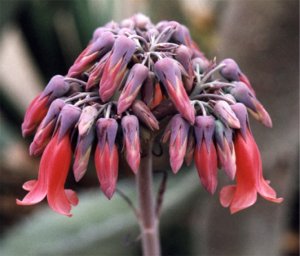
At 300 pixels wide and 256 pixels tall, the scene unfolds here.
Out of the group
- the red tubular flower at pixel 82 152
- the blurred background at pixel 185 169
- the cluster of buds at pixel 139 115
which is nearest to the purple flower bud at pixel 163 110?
the cluster of buds at pixel 139 115

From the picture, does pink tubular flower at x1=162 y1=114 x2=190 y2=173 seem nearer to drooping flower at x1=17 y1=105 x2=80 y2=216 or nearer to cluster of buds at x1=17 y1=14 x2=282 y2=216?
cluster of buds at x1=17 y1=14 x2=282 y2=216

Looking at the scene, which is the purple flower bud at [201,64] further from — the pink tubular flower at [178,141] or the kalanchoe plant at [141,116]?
the pink tubular flower at [178,141]

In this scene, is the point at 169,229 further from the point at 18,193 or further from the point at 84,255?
the point at 18,193

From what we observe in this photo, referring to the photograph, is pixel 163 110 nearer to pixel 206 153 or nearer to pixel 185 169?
pixel 206 153

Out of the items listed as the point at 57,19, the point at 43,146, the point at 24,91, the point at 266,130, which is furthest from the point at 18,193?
the point at 43,146

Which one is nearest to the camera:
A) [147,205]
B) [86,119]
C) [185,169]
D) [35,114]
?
[86,119]

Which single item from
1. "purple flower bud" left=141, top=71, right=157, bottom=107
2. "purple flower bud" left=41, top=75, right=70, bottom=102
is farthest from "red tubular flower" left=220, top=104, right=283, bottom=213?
"purple flower bud" left=41, top=75, right=70, bottom=102

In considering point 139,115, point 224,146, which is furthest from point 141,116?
point 224,146
